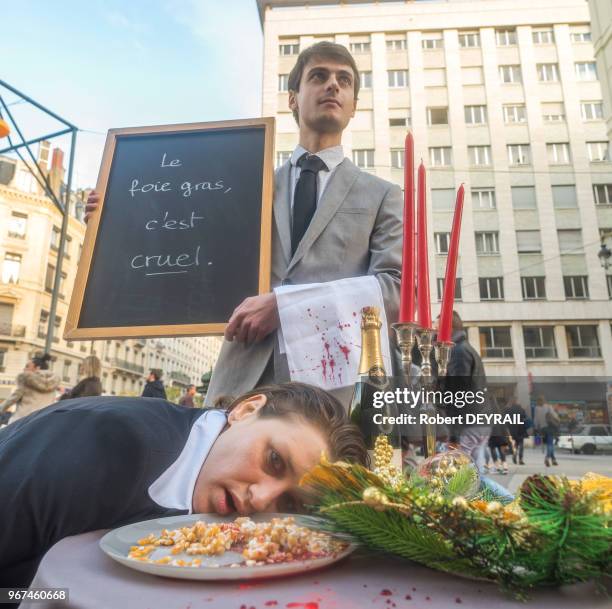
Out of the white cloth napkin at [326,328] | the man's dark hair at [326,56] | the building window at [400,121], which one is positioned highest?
the building window at [400,121]

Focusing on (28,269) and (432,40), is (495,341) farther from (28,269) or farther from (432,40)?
(28,269)

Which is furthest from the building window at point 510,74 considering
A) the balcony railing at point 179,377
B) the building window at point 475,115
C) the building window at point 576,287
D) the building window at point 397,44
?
the balcony railing at point 179,377

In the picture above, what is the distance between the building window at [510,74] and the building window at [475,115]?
200cm

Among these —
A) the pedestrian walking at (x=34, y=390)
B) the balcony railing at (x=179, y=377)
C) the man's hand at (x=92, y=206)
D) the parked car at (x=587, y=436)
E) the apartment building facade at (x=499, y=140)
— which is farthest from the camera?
the balcony railing at (x=179, y=377)

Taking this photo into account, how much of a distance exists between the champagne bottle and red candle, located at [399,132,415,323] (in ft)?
0.25

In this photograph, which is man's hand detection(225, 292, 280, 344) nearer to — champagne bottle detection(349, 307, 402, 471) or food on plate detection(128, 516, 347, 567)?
champagne bottle detection(349, 307, 402, 471)

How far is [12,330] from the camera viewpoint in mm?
25000

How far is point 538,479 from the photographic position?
0.52 meters

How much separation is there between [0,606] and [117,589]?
0.86 feet

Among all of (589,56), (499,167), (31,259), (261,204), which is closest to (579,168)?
(499,167)

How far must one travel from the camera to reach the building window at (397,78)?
23.5 meters

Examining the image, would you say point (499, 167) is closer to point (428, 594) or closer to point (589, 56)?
point (589, 56)

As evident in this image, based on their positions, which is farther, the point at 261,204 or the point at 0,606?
the point at 261,204

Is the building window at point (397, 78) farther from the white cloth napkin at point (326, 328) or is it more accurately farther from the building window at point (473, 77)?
the white cloth napkin at point (326, 328)
